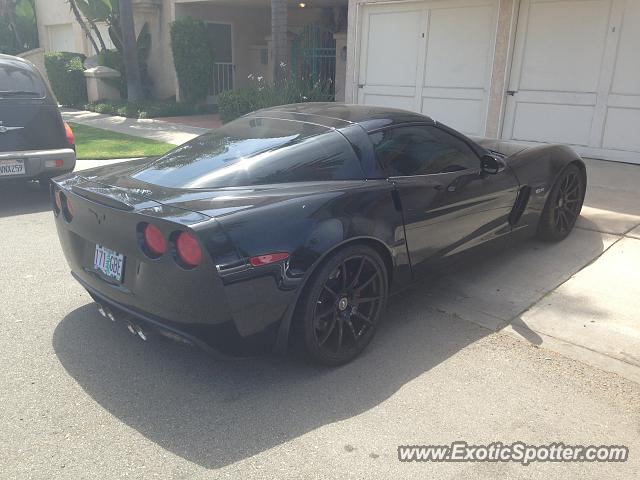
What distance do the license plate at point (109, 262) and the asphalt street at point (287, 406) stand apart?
0.54 metres

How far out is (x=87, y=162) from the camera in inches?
358

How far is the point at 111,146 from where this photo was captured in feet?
34.8

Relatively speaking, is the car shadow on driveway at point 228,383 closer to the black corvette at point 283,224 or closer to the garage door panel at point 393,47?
the black corvette at point 283,224

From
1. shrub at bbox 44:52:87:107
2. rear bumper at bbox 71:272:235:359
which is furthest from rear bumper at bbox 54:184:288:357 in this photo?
shrub at bbox 44:52:87:107

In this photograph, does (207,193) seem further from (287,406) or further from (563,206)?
(563,206)

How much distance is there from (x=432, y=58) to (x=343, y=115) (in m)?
7.36

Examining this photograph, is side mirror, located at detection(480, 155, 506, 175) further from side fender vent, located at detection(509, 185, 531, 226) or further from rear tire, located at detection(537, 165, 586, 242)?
rear tire, located at detection(537, 165, 586, 242)

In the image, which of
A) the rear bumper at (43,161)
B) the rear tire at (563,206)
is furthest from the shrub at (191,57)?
the rear tire at (563,206)

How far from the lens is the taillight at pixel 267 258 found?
2.80 metres

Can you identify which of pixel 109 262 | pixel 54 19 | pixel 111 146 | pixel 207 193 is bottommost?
pixel 111 146

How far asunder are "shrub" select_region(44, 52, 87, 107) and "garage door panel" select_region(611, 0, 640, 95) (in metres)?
15.5

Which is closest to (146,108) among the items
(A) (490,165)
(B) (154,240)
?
(A) (490,165)

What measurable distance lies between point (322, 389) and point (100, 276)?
1408 millimetres

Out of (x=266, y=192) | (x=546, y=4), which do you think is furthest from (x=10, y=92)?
(x=546, y=4)
